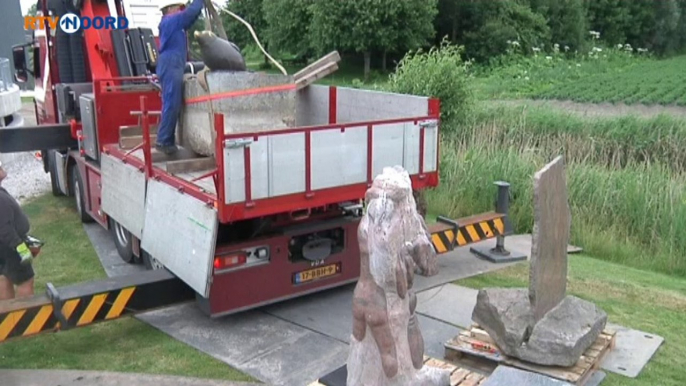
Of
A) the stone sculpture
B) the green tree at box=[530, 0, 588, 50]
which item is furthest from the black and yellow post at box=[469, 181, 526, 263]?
the green tree at box=[530, 0, 588, 50]

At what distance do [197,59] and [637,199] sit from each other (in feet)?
21.4

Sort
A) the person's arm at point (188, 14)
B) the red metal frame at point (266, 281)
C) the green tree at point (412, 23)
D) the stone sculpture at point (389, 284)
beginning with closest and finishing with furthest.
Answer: the stone sculpture at point (389, 284), the red metal frame at point (266, 281), the person's arm at point (188, 14), the green tree at point (412, 23)

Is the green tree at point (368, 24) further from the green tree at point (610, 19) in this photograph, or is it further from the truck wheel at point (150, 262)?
the truck wheel at point (150, 262)

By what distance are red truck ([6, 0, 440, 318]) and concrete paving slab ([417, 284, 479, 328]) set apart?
2.62 ft

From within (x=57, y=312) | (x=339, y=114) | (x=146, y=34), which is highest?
(x=146, y=34)

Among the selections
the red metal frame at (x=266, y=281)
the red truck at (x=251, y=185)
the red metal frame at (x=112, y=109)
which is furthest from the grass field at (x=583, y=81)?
the red metal frame at (x=266, y=281)

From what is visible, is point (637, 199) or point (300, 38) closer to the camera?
point (637, 199)

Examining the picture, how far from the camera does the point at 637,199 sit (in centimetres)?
972

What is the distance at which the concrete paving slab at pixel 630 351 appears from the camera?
5572mm

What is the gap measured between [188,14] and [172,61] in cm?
52

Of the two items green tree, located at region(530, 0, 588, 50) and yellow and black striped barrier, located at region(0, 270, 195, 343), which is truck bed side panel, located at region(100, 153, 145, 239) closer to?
yellow and black striped barrier, located at region(0, 270, 195, 343)

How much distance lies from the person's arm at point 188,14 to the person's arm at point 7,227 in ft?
8.57

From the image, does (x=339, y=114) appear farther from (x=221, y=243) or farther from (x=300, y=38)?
(x=300, y=38)

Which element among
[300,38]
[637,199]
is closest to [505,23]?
[300,38]
